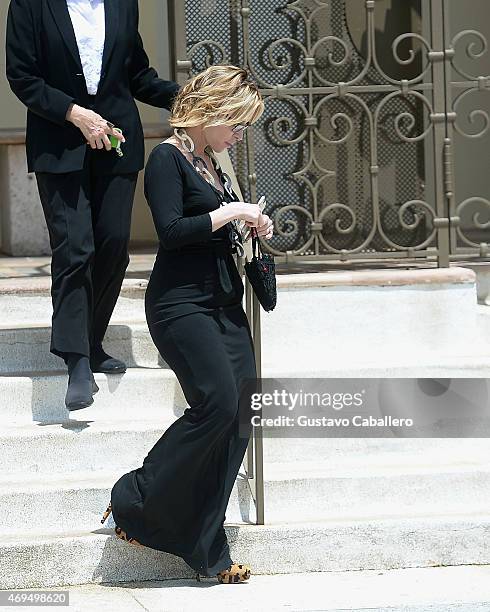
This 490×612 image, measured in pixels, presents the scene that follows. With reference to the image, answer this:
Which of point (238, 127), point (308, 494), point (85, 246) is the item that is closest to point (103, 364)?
point (85, 246)

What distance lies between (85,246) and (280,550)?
56.7 inches

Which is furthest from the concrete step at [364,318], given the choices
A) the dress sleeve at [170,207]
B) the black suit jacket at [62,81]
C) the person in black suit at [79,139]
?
the dress sleeve at [170,207]

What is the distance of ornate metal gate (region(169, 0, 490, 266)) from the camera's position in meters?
6.32

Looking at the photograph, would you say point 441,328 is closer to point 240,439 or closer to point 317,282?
point 317,282

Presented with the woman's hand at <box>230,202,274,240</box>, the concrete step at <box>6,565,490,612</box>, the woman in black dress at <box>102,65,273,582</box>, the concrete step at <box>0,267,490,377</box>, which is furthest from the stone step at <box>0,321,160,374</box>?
the woman's hand at <box>230,202,274,240</box>

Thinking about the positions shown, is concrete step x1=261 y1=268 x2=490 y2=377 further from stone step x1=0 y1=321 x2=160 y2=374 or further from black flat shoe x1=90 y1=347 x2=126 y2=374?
black flat shoe x1=90 y1=347 x2=126 y2=374

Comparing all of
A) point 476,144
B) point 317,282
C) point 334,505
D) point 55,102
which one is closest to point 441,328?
point 317,282

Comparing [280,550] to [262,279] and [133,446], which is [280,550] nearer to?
[133,446]

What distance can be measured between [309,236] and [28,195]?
8.98 ft

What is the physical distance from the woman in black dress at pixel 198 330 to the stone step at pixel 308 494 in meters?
0.35

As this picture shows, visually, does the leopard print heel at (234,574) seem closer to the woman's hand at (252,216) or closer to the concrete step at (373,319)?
the woman's hand at (252,216)

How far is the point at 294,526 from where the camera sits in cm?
491

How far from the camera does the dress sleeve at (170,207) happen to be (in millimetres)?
4434

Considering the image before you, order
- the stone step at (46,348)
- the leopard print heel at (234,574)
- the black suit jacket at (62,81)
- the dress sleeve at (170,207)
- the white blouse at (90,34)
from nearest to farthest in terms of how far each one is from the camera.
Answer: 1. the dress sleeve at (170,207)
2. the leopard print heel at (234,574)
3. the black suit jacket at (62,81)
4. the white blouse at (90,34)
5. the stone step at (46,348)
